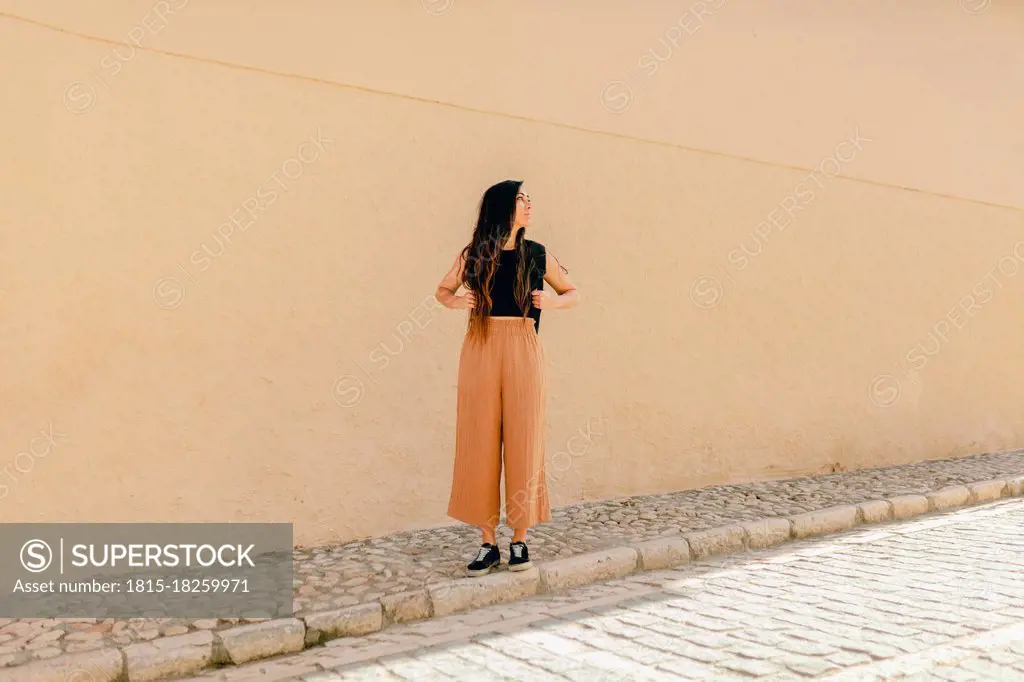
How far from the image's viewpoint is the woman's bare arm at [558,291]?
493cm

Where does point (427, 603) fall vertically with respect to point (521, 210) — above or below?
below

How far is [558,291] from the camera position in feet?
17.0

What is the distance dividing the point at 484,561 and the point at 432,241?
233 centimetres

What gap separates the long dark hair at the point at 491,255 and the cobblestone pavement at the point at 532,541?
141 centimetres

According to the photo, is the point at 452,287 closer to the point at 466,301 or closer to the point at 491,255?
the point at 466,301

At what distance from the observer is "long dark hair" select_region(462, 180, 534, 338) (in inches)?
189

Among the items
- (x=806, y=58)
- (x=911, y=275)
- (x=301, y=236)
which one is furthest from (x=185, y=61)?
(x=911, y=275)

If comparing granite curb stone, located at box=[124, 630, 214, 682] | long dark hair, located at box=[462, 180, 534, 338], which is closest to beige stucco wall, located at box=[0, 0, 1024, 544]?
long dark hair, located at box=[462, 180, 534, 338]

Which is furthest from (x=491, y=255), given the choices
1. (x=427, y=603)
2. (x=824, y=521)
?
(x=824, y=521)

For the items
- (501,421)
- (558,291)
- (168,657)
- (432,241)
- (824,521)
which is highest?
(432,241)

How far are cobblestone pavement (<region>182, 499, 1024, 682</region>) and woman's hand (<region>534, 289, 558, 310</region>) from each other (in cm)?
155

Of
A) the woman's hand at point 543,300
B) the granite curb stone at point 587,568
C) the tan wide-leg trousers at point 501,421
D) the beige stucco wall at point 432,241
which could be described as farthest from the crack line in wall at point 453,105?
the granite curb stone at point 587,568

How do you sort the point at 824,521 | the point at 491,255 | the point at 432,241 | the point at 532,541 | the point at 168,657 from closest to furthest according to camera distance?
the point at 168,657 < the point at 491,255 < the point at 532,541 < the point at 432,241 < the point at 824,521

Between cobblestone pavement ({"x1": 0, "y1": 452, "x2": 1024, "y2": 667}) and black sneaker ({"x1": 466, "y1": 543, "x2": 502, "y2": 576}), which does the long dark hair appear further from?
cobblestone pavement ({"x1": 0, "y1": 452, "x2": 1024, "y2": 667})
